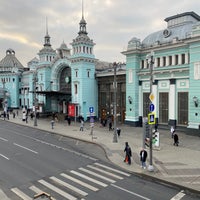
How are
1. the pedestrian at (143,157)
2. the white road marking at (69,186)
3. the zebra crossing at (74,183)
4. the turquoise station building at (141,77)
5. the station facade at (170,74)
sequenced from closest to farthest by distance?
1. the zebra crossing at (74,183)
2. the white road marking at (69,186)
3. the pedestrian at (143,157)
4. the station facade at (170,74)
5. the turquoise station building at (141,77)

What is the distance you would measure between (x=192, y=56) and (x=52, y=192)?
2474 centimetres

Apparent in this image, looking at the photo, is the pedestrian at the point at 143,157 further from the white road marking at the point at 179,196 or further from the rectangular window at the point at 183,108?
the rectangular window at the point at 183,108

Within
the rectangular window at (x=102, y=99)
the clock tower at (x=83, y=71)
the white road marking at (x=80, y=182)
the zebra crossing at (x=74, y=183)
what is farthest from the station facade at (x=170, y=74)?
the white road marking at (x=80, y=182)

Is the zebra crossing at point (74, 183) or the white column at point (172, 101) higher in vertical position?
the white column at point (172, 101)

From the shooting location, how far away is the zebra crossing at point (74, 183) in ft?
37.8

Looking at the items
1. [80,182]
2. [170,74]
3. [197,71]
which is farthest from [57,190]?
[170,74]

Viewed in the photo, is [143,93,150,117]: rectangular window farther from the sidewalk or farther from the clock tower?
the clock tower

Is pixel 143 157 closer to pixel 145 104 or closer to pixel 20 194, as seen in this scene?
pixel 20 194

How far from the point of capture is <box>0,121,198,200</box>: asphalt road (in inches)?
454

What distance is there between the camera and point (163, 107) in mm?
33625

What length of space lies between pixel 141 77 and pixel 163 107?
6.17 metres

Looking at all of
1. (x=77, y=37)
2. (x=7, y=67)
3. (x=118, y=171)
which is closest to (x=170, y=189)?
(x=118, y=171)

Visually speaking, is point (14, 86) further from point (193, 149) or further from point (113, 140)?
point (193, 149)

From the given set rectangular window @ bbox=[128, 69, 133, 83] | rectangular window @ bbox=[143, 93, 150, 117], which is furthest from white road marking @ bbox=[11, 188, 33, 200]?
rectangular window @ bbox=[128, 69, 133, 83]
